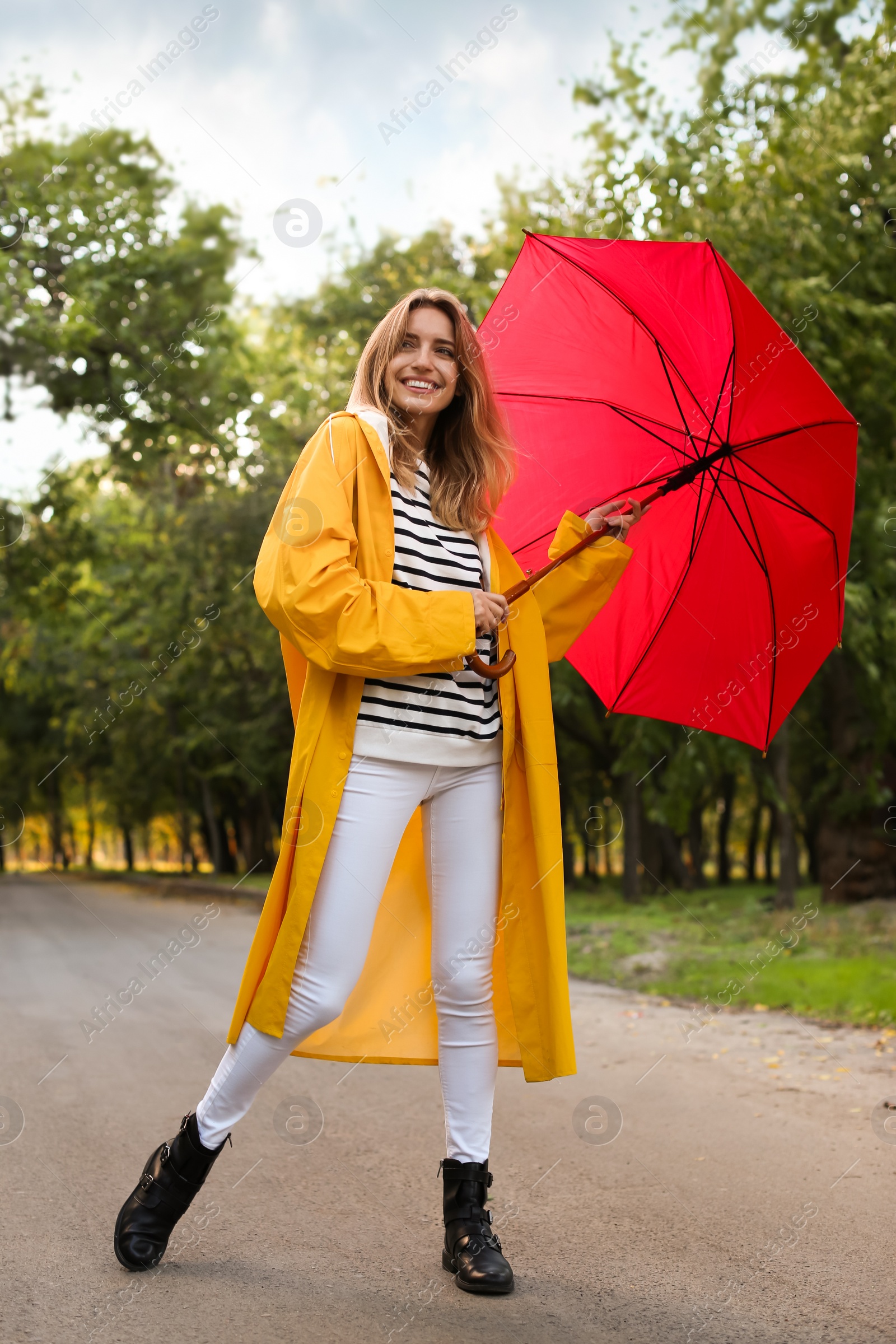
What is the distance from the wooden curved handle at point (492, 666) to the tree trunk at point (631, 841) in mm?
13751

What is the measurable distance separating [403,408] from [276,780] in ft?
67.6

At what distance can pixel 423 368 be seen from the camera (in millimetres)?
2975

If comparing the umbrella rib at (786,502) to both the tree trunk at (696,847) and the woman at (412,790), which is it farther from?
the tree trunk at (696,847)

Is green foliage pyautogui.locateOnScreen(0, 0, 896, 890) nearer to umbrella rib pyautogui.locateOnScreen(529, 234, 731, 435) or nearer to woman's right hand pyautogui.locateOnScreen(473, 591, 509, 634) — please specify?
umbrella rib pyautogui.locateOnScreen(529, 234, 731, 435)

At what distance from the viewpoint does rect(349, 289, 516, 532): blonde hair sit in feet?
9.77

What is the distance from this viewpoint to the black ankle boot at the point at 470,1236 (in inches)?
104

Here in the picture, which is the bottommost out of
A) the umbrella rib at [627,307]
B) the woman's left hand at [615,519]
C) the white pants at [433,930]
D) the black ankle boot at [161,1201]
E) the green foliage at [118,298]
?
the black ankle boot at [161,1201]

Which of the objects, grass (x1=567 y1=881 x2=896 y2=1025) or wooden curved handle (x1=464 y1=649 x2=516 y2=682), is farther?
grass (x1=567 y1=881 x2=896 y2=1025)

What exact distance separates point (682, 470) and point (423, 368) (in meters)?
0.99

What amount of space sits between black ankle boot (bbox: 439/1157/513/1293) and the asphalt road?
52 millimetres

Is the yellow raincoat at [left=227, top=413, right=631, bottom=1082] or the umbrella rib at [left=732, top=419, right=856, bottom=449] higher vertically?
the umbrella rib at [left=732, top=419, right=856, bottom=449]

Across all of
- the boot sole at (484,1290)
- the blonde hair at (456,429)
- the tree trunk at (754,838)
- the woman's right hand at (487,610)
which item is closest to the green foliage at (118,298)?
the blonde hair at (456,429)

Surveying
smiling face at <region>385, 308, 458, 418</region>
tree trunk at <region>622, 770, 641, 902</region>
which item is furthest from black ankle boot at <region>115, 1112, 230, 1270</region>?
tree trunk at <region>622, 770, 641, 902</region>

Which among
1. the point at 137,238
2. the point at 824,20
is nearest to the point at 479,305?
the point at 137,238
